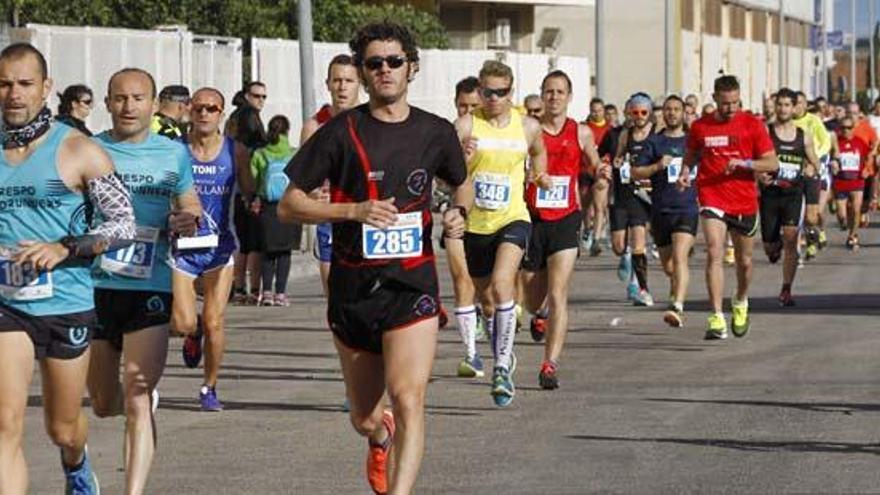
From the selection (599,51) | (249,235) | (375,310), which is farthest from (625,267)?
(599,51)

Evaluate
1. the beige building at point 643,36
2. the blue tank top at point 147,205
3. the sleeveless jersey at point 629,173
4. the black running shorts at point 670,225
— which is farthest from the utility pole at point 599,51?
the blue tank top at point 147,205

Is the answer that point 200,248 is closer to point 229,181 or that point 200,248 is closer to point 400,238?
point 229,181

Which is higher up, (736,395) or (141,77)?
(141,77)

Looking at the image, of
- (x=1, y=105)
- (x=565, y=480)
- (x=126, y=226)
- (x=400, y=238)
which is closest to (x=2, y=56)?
(x=1, y=105)

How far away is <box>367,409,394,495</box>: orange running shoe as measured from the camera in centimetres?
967

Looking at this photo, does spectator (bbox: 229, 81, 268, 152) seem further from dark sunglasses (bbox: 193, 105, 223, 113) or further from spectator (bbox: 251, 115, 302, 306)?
dark sunglasses (bbox: 193, 105, 223, 113)

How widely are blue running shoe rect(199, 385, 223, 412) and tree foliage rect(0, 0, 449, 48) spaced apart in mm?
24265

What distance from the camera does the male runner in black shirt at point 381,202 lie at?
9.30 m

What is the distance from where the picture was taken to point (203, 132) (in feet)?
45.5

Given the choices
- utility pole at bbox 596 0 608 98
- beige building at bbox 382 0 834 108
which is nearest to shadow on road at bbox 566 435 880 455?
utility pole at bbox 596 0 608 98

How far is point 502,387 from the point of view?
44.3 ft

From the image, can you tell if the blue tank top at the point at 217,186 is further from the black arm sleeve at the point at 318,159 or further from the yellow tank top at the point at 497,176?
the black arm sleeve at the point at 318,159

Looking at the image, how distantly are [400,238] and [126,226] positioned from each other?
1.09 metres

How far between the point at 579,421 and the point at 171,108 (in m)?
4.77
